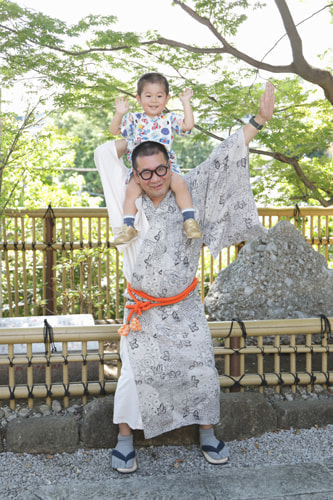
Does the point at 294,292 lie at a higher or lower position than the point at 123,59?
lower

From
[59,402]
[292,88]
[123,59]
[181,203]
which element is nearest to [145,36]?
[123,59]

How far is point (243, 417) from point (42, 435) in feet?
3.94

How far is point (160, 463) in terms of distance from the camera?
2820 millimetres

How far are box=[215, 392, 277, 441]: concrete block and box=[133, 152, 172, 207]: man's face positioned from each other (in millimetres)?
1347

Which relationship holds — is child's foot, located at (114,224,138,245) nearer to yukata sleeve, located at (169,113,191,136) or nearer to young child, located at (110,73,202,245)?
young child, located at (110,73,202,245)

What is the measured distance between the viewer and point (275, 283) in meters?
4.12

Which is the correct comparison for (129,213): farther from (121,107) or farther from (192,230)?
(121,107)

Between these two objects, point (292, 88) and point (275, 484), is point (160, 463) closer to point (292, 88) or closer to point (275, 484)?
point (275, 484)

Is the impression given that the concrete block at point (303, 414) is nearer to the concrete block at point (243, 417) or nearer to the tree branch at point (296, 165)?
the concrete block at point (243, 417)

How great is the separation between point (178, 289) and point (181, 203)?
0.47 meters

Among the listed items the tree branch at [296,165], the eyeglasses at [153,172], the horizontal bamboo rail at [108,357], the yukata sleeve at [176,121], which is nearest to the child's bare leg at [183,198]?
the eyeglasses at [153,172]

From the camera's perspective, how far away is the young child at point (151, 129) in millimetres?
2615

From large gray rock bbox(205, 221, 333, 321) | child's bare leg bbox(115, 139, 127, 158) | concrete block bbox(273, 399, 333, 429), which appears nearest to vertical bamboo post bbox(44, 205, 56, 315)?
large gray rock bbox(205, 221, 333, 321)

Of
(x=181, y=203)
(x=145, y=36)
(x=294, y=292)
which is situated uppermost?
(x=145, y=36)
